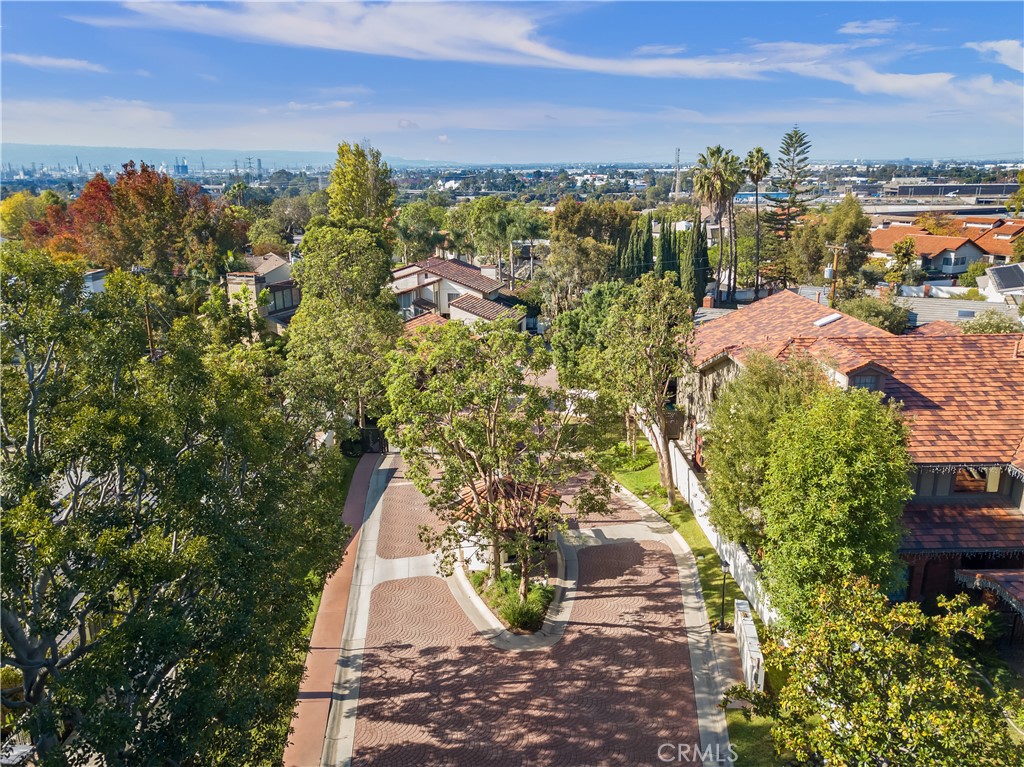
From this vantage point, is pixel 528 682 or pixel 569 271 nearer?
pixel 528 682

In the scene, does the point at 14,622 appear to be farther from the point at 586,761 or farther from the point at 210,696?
the point at 586,761

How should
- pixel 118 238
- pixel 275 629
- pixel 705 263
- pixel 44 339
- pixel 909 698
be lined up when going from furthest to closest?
pixel 705 263
pixel 118 238
pixel 275 629
pixel 909 698
pixel 44 339

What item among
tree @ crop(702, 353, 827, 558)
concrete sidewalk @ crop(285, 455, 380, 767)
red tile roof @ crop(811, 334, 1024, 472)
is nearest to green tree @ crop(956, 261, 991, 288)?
red tile roof @ crop(811, 334, 1024, 472)

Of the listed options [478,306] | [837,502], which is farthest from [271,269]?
[837,502]

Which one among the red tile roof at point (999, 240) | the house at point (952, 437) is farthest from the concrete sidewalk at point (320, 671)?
the red tile roof at point (999, 240)

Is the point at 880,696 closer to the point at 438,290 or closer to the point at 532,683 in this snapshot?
the point at 532,683

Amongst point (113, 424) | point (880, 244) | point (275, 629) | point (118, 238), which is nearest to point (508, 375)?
point (275, 629)
